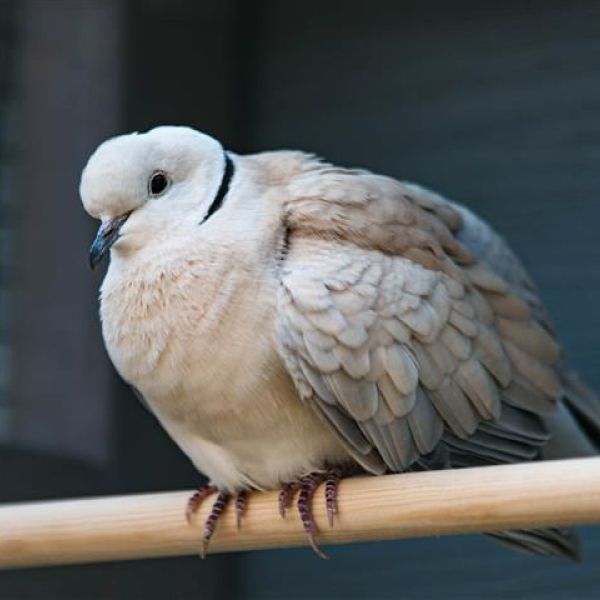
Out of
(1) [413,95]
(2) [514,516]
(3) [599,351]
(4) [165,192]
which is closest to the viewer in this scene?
(2) [514,516]

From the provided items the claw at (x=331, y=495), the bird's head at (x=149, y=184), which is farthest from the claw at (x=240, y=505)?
the bird's head at (x=149, y=184)

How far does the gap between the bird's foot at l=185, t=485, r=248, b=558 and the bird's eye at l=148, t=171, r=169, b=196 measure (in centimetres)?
38

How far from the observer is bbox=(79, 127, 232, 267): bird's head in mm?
1886

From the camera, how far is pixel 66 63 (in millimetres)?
2850

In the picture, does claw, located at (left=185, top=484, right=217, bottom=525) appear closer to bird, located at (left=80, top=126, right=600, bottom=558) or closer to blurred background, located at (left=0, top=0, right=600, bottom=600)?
bird, located at (left=80, top=126, right=600, bottom=558)

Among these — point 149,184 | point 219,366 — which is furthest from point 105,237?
point 219,366

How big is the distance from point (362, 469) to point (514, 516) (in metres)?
0.43

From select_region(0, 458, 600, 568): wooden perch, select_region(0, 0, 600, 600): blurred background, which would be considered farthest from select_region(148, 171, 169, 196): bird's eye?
select_region(0, 0, 600, 600): blurred background

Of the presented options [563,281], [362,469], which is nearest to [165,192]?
[362,469]

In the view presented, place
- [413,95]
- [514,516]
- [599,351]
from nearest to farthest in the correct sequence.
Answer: [514,516] → [599,351] → [413,95]

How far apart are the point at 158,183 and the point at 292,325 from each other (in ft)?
0.88

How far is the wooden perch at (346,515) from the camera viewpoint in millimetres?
1556

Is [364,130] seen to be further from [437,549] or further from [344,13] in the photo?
→ [437,549]

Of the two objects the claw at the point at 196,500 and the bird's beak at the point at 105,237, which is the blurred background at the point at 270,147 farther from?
the bird's beak at the point at 105,237
